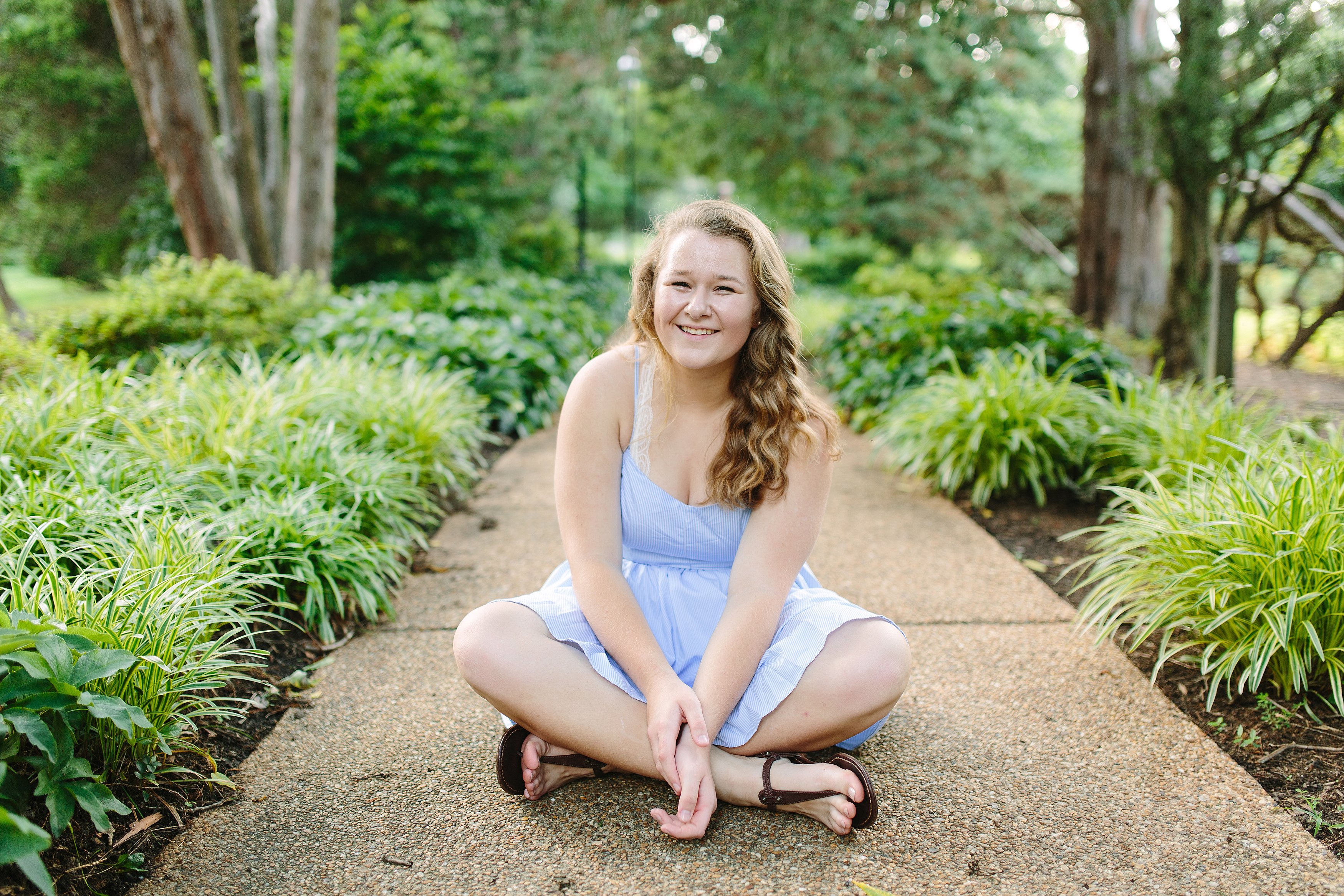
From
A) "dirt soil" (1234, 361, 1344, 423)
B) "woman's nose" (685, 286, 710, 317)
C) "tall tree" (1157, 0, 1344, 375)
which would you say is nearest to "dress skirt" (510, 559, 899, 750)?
"woman's nose" (685, 286, 710, 317)

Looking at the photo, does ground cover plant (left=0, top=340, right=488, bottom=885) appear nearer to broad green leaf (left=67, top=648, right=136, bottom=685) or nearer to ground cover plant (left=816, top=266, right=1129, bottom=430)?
broad green leaf (left=67, top=648, right=136, bottom=685)

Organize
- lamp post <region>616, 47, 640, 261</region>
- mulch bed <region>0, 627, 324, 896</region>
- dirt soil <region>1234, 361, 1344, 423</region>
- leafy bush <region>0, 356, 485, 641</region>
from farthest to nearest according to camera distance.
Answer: lamp post <region>616, 47, 640, 261</region>, dirt soil <region>1234, 361, 1344, 423</region>, leafy bush <region>0, 356, 485, 641</region>, mulch bed <region>0, 627, 324, 896</region>

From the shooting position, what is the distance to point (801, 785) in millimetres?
1797

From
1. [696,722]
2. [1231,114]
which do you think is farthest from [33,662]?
[1231,114]

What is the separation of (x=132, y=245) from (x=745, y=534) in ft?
41.2

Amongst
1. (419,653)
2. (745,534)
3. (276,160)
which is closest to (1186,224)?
(745,534)

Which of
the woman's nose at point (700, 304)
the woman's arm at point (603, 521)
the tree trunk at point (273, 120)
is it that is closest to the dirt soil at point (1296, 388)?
the woman's nose at point (700, 304)

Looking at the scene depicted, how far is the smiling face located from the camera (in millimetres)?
2002

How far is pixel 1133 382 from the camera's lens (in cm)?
450

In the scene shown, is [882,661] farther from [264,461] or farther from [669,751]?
[264,461]

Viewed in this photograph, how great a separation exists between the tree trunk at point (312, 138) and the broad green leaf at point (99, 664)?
273 inches

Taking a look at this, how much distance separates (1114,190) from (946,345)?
373 cm

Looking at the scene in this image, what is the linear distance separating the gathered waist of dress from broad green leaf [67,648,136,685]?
3.57ft

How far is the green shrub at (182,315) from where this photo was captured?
193 inches
